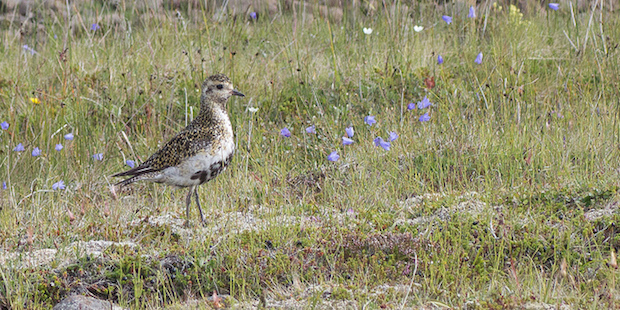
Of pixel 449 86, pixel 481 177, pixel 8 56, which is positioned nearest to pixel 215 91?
pixel 481 177

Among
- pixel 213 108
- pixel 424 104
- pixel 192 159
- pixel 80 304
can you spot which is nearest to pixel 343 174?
pixel 424 104

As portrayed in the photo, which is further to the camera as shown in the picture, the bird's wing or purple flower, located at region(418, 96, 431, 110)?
purple flower, located at region(418, 96, 431, 110)

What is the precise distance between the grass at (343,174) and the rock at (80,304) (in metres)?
0.14

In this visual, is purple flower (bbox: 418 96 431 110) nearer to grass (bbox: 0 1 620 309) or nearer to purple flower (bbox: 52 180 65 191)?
grass (bbox: 0 1 620 309)

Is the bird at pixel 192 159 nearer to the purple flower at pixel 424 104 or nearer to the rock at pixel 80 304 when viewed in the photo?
the rock at pixel 80 304

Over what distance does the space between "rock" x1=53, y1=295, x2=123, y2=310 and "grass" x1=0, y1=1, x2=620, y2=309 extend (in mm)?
137

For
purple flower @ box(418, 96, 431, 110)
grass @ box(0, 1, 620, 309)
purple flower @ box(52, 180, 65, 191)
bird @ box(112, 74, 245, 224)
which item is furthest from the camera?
purple flower @ box(418, 96, 431, 110)

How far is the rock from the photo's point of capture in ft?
12.0

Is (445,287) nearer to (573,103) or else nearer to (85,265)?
(85,265)

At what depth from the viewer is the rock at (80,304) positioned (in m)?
3.67

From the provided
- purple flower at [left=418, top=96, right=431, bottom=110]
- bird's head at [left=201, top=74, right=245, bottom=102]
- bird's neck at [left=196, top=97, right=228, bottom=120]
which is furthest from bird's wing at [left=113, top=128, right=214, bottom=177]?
purple flower at [left=418, top=96, right=431, bottom=110]

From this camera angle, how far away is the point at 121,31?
8922 millimetres

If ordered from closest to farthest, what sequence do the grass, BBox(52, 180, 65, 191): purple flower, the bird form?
the grass, the bird, BBox(52, 180, 65, 191): purple flower

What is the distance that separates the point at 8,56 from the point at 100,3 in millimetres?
1804
